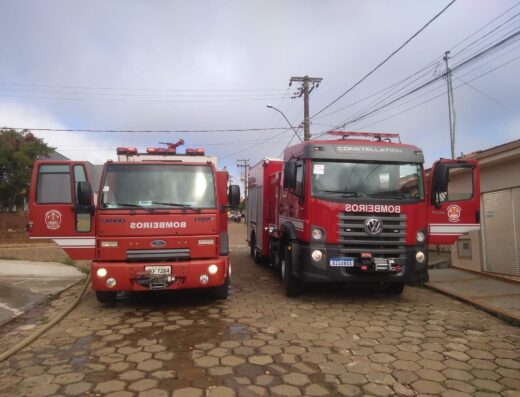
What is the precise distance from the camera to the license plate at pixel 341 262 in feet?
22.9

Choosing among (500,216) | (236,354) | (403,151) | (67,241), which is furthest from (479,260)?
(67,241)

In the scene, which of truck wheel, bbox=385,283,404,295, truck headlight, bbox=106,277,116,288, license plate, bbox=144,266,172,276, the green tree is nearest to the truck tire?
truck wheel, bbox=385,283,404,295

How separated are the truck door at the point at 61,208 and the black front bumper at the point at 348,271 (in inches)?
140

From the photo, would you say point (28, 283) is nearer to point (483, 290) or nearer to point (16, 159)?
point (483, 290)

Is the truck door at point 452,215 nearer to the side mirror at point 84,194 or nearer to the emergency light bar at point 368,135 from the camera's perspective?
the emergency light bar at point 368,135

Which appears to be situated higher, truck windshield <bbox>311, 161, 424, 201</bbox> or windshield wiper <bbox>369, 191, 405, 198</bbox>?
truck windshield <bbox>311, 161, 424, 201</bbox>

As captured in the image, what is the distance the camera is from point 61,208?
7051mm

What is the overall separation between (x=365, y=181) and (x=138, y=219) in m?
3.75

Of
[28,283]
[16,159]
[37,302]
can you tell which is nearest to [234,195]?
[37,302]

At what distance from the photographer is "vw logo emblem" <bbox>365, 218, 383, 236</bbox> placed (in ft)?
22.9

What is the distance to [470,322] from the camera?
20.7 feet

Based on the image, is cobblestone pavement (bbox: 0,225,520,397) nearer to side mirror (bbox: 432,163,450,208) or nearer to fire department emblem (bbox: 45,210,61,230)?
fire department emblem (bbox: 45,210,61,230)

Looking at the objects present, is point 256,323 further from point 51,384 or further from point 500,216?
point 500,216

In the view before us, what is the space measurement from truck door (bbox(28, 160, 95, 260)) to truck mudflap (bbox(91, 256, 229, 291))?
75 cm
